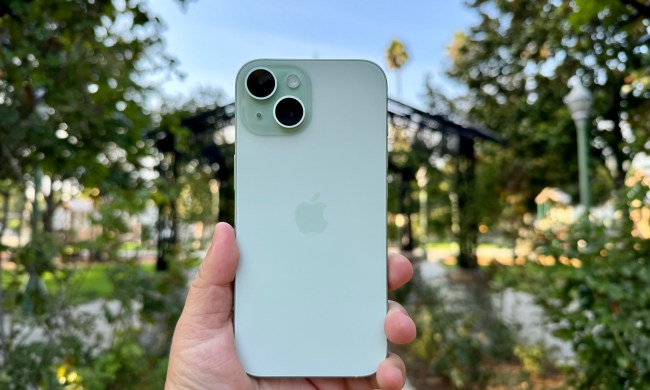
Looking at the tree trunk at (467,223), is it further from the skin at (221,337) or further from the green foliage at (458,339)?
the skin at (221,337)

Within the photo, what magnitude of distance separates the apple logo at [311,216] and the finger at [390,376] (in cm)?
40

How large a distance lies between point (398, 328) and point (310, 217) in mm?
384

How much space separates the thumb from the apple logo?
0.19 metres

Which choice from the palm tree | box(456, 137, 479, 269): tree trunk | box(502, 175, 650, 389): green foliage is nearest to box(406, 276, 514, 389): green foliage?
box(456, 137, 479, 269): tree trunk

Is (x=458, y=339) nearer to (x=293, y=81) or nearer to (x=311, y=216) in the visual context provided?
(x=311, y=216)

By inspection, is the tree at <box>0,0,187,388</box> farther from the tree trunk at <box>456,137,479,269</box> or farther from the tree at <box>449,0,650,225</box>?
the tree at <box>449,0,650,225</box>

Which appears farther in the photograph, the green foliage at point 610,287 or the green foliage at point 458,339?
the green foliage at point 458,339

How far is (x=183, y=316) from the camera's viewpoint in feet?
4.30

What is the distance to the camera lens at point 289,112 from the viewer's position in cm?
130

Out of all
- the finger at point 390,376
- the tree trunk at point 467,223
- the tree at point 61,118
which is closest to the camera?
the finger at point 390,376

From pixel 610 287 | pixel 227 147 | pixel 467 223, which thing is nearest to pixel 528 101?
pixel 467 223

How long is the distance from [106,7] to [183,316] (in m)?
1.41

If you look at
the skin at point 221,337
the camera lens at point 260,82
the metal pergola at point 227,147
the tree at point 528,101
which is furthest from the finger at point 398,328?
the tree at point 528,101

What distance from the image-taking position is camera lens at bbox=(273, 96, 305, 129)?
130 cm
